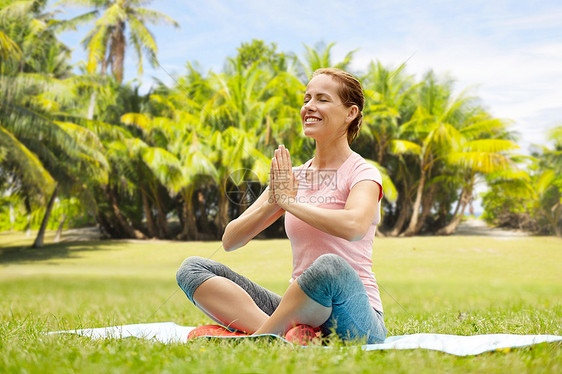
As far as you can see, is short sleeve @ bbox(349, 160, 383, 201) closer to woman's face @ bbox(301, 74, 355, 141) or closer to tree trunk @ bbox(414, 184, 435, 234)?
woman's face @ bbox(301, 74, 355, 141)

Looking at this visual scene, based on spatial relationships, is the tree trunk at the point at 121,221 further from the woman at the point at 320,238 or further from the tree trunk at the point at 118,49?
the woman at the point at 320,238

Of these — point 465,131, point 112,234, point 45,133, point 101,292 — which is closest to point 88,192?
point 45,133

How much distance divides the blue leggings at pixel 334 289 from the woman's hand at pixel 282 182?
0.37 meters

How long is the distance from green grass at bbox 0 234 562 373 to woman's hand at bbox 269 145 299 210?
0.71 m

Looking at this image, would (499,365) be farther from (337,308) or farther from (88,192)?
(88,192)

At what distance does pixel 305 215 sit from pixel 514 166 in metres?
21.4

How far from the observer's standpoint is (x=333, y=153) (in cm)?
282

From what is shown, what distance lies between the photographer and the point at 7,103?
1501cm

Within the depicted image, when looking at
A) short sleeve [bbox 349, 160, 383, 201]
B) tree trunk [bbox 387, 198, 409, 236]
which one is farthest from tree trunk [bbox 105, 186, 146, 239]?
short sleeve [bbox 349, 160, 383, 201]

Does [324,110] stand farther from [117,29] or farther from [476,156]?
[117,29]

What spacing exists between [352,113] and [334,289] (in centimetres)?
101

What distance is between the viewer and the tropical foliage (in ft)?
60.4

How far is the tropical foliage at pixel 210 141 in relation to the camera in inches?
725

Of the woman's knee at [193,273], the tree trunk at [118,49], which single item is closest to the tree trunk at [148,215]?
the tree trunk at [118,49]
